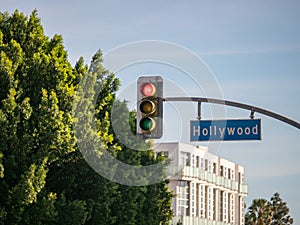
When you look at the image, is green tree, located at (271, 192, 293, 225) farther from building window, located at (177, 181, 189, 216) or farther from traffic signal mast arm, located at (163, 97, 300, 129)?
traffic signal mast arm, located at (163, 97, 300, 129)

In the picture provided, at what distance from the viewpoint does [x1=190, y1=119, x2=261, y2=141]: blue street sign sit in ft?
77.3

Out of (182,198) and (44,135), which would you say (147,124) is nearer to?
(44,135)

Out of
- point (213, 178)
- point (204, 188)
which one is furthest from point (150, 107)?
point (213, 178)

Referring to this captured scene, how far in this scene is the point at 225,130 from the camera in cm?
2384

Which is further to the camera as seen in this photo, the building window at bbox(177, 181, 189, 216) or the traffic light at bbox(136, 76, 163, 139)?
the building window at bbox(177, 181, 189, 216)

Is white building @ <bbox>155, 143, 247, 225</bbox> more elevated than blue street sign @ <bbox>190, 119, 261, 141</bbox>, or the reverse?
white building @ <bbox>155, 143, 247, 225</bbox>

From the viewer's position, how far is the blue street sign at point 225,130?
23.5 meters

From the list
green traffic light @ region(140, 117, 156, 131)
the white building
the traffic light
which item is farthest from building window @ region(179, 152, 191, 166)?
green traffic light @ region(140, 117, 156, 131)

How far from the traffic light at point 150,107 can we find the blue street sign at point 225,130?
368cm

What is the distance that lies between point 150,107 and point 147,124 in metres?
0.43

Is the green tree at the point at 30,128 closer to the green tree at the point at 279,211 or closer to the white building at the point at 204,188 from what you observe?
the white building at the point at 204,188

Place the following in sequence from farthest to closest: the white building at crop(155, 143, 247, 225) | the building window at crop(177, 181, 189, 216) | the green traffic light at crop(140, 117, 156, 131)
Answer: the building window at crop(177, 181, 189, 216) → the white building at crop(155, 143, 247, 225) → the green traffic light at crop(140, 117, 156, 131)

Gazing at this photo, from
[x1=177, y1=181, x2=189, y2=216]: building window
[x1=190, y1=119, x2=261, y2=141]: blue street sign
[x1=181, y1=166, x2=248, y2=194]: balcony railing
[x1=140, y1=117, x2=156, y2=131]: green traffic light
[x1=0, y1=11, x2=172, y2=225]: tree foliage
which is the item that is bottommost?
[x1=140, y1=117, x2=156, y2=131]: green traffic light

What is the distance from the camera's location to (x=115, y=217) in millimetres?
41125
